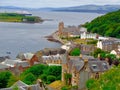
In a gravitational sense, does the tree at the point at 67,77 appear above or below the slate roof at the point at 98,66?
below

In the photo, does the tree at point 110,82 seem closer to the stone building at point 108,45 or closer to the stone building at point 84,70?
the stone building at point 84,70

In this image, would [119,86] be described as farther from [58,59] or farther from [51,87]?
[58,59]

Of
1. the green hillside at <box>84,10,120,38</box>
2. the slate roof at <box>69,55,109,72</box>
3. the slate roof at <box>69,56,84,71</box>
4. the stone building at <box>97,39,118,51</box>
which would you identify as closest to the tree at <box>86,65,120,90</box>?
the slate roof at <box>69,55,109,72</box>

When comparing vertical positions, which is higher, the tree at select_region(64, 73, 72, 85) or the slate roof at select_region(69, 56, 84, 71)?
the slate roof at select_region(69, 56, 84, 71)

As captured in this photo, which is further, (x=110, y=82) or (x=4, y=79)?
(x=4, y=79)

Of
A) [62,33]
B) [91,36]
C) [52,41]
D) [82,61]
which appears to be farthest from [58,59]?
[62,33]

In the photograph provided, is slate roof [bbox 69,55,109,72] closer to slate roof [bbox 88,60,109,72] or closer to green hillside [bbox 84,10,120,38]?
slate roof [bbox 88,60,109,72]

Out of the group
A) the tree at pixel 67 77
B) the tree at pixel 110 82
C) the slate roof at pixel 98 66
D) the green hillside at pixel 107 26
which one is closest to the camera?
the tree at pixel 110 82

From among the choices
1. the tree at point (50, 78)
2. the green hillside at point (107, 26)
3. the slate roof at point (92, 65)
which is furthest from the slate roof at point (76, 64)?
the green hillside at point (107, 26)

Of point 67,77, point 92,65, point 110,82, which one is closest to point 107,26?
point 67,77

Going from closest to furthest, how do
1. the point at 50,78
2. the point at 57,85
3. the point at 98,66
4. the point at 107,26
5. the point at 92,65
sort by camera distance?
the point at 92,65
the point at 98,66
the point at 57,85
the point at 50,78
the point at 107,26

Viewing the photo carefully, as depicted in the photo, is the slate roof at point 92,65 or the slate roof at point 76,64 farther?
the slate roof at point 76,64

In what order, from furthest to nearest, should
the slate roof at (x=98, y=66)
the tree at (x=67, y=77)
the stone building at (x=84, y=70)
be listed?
the tree at (x=67, y=77) → the slate roof at (x=98, y=66) → the stone building at (x=84, y=70)

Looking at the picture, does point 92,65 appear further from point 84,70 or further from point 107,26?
point 107,26
